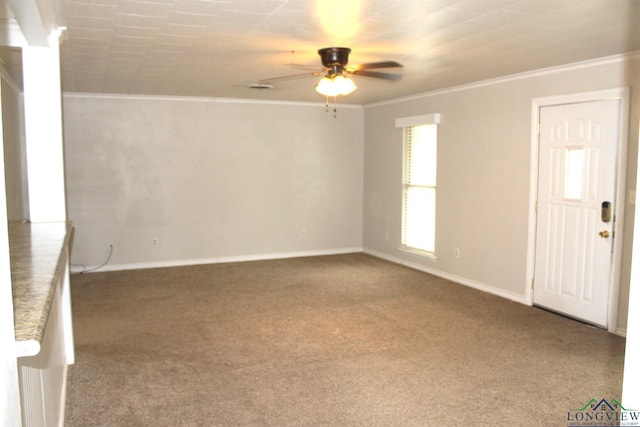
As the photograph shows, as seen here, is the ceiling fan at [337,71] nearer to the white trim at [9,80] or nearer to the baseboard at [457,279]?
the baseboard at [457,279]

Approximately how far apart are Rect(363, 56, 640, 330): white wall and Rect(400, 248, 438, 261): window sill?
71 mm

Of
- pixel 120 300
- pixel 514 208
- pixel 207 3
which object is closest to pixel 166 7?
pixel 207 3

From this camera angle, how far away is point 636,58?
416 centimetres

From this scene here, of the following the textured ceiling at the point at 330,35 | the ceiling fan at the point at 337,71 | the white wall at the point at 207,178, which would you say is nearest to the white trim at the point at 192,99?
the white wall at the point at 207,178

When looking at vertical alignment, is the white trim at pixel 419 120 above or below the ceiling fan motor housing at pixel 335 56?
below

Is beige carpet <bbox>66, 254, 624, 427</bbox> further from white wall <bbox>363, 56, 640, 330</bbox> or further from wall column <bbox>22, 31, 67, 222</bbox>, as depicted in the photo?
wall column <bbox>22, 31, 67, 222</bbox>

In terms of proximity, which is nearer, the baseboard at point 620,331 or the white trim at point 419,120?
the baseboard at point 620,331

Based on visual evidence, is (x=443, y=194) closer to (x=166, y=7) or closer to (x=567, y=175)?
(x=567, y=175)

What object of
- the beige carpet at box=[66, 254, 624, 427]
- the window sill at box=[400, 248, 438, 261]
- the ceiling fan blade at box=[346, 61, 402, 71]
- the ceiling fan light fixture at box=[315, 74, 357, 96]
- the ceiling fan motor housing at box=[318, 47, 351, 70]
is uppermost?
the ceiling fan motor housing at box=[318, 47, 351, 70]

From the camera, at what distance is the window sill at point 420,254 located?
667 cm

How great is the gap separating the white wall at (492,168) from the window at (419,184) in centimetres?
15

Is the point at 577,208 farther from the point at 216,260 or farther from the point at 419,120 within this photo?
the point at 216,260

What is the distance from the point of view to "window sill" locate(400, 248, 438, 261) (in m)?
6.67

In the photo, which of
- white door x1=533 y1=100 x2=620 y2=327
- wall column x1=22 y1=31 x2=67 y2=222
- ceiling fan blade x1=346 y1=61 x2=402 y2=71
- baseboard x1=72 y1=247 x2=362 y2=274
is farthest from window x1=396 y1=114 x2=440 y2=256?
wall column x1=22 y1=31 x2=67 y2=222
